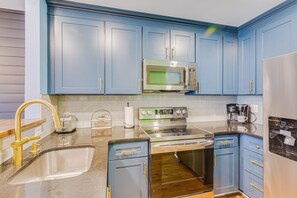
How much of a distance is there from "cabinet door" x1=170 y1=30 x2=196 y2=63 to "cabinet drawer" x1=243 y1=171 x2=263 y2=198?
1561 millimetres

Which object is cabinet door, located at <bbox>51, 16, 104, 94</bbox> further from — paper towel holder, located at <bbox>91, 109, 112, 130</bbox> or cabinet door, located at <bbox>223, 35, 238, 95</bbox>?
cabinet door, located at <bbox>223, 35, 238, 95</bbox>

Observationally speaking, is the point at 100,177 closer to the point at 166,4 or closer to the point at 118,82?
the point at 118,82

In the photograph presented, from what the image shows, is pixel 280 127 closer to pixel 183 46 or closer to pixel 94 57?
pixel 183 46

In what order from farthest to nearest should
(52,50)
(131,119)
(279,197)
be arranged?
(131,119), (52,50), (279,197)

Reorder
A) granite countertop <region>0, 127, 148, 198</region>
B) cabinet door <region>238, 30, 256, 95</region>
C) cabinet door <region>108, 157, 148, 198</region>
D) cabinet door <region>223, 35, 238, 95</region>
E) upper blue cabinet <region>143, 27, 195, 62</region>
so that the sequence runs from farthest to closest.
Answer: cabinet door <region>223, 35, 238, 95</region> < cabinet door <region>238, 30, 256, 95</region> < upper blue cabinet <region>143, 27, 195, 62</region> < cabinet door <region>108, 157, 148, 198</region> < granite countertop <region>0, 127, 148, 198</region>

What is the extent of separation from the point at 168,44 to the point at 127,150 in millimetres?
1394

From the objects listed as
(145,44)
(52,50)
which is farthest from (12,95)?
(145,44)

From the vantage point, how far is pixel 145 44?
1894 mm

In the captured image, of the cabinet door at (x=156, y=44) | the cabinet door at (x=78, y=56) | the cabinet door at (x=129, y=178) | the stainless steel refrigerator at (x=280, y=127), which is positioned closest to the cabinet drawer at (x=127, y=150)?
the cabinet door at (x=129, y=178)

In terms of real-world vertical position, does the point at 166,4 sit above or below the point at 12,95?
above

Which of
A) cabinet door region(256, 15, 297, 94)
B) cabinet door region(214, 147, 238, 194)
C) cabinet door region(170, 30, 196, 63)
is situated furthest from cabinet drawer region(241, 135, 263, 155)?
cabinet door region(170, 30, 196, 63)

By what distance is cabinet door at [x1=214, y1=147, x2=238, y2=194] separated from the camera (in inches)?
70.9

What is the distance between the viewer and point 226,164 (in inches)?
72.5

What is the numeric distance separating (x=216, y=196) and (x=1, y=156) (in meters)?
2.12
